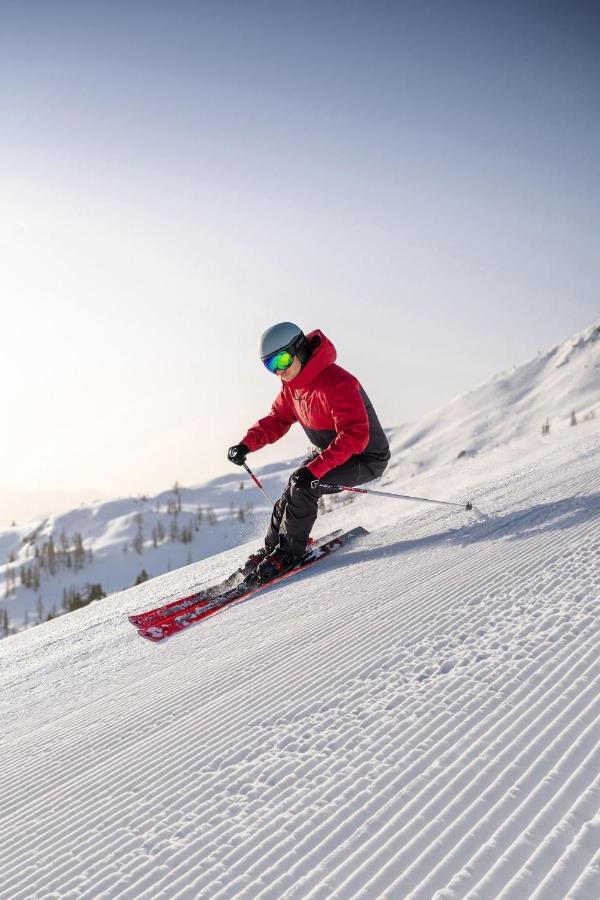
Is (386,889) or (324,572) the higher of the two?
(324,572)

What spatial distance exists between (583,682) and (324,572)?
420cm

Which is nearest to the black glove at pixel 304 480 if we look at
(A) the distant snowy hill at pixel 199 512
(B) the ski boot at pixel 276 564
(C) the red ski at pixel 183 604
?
(B) the ski boot at pixel 276 564

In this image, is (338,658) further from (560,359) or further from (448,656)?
(560,359)

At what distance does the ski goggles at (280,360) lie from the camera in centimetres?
672

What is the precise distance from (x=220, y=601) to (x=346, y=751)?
4.27m

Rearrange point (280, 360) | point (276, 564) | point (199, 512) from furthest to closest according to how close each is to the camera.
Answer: point (199, 512) → point (276, 564) → point (280, 360)

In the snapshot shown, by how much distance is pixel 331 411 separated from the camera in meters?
6.77

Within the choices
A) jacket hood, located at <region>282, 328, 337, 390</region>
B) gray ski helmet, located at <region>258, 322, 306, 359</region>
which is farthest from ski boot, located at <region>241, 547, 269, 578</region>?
gray ski helmet, located at <region>258, 322, 306, 359</region>

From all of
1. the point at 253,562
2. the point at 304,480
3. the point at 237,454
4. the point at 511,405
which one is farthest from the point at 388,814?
the point at 511,405

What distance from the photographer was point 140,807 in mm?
2477

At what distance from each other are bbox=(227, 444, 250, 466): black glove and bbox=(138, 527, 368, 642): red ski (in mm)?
1404

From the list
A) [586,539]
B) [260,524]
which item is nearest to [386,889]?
[586,539]

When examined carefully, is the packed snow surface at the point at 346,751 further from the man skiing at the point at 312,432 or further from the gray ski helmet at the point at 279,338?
the gray ski helmet at the point at 279,338

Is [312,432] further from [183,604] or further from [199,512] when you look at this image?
[199,512]
